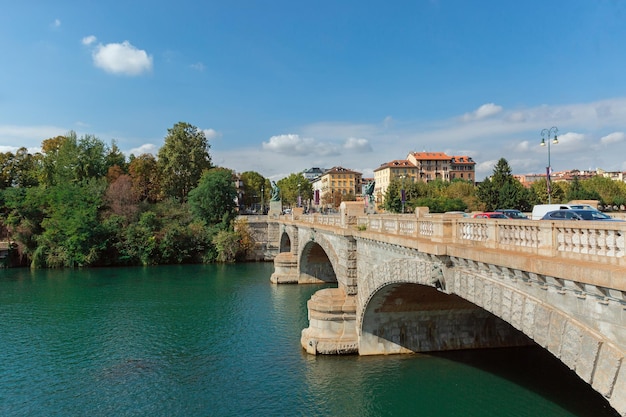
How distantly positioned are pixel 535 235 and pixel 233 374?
14.3m

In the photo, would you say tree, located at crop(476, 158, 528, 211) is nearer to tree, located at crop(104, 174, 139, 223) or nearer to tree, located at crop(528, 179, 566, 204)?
tree, located at crop(528, 179, 566, 204)

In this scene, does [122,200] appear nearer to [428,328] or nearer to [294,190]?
[428,328]

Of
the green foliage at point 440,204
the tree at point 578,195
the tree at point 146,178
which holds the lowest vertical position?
the green foliage at point 440,204

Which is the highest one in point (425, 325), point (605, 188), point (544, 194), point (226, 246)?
point (605, 188)

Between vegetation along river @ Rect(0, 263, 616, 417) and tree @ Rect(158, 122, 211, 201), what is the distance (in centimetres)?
4307

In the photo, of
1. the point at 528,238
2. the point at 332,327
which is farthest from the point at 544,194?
the point at 528,238

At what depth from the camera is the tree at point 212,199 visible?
6119 centimetres

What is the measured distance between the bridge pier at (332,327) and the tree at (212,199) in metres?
40.9

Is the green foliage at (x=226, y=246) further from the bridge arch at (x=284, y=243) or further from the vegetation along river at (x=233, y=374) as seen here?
the vegetation along river at (x=233, y=374)

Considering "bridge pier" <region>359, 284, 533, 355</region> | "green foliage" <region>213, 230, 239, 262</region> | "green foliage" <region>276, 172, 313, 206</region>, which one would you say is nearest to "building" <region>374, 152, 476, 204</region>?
"green foliage" <region>276, 172, 313, 206</region>

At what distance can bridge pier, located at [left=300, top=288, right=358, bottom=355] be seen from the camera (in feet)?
69.3

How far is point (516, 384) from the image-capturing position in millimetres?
18078

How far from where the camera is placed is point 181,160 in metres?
72.7

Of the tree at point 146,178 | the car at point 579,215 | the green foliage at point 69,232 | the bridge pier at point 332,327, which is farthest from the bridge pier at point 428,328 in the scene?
the tree at point 146,178
